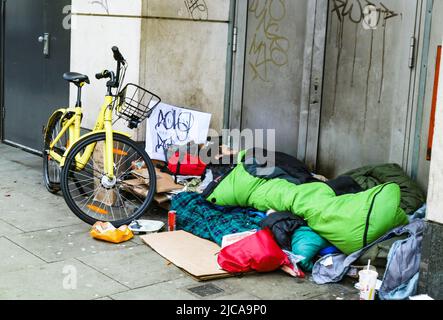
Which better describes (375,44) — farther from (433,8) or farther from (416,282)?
(416,282)

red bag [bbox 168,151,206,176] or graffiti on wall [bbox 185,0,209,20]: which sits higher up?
graffiti on wall [bbox 185,0,209,20]

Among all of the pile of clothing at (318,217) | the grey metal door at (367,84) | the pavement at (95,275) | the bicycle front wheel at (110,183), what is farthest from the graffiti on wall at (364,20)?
the pavement at (95,275)

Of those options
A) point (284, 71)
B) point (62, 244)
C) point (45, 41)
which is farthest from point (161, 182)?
point (45, 41)

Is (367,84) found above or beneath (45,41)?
beneath

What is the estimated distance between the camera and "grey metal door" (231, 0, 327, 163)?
6.97 metres

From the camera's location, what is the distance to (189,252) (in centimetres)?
565

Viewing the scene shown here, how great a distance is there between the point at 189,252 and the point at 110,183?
3.49 ft

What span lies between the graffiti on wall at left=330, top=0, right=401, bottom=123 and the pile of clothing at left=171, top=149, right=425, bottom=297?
0.95m

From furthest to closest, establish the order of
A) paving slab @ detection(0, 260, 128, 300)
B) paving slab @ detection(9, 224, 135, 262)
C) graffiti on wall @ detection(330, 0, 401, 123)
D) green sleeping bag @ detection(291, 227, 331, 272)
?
graffiti on wall @ detection(330, 0, 401, 123), paving slab @ detection(9, 224, 135, 262), green sleeping bag @ detection(291, 227, 331, 272), paving slab @ detection(0, 260, 128, 300)

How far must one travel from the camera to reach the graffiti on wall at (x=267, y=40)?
727 cm

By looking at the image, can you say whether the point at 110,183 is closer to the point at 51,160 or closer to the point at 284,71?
the point at 51,160

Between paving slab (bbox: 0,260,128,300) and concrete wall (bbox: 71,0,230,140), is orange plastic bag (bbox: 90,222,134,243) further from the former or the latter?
concrete wall (bbox: 71,0,230,140)

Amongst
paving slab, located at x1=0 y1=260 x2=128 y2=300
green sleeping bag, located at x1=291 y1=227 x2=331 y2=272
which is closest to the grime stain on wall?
paving slab, located at x1=0 y1=260 x2=128 y2=300

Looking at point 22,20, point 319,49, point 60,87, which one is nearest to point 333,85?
point 319,49
